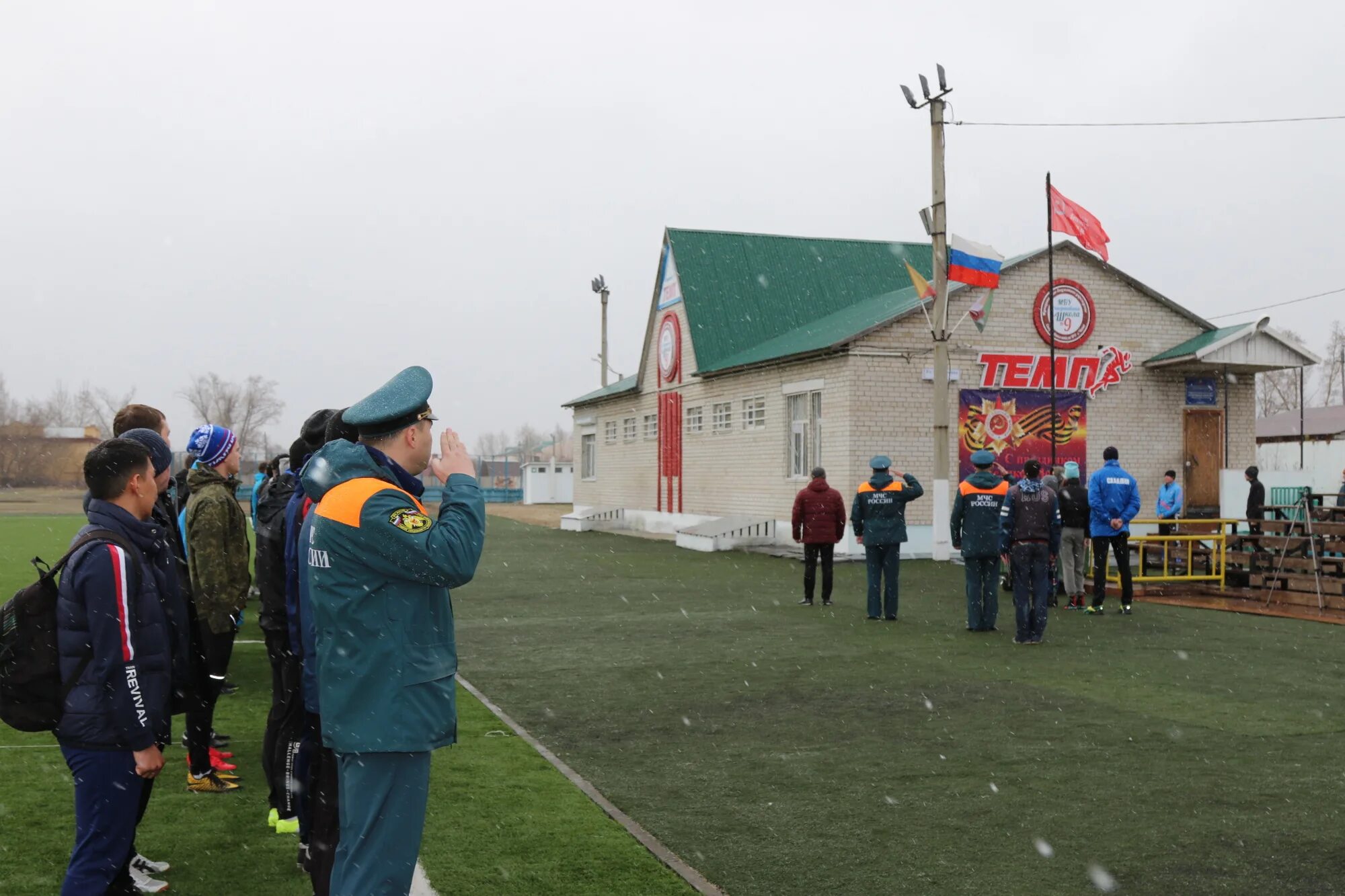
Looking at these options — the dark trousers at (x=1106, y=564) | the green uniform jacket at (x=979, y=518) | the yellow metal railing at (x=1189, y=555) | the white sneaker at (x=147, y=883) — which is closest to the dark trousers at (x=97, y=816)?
the white sneaker at (x=147, y=883)

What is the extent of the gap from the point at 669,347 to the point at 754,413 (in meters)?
6.17

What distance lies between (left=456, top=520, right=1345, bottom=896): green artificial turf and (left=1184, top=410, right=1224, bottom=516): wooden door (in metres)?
12.2

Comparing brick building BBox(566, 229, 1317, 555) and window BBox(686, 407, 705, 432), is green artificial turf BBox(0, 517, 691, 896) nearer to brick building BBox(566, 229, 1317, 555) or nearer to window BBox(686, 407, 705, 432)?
brick building BBox(566, 229, 1317, 555)

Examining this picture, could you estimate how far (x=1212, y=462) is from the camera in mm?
26328

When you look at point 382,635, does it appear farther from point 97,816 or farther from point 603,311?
point 603,311

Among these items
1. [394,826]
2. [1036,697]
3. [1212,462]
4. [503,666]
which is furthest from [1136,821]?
[1212,462]

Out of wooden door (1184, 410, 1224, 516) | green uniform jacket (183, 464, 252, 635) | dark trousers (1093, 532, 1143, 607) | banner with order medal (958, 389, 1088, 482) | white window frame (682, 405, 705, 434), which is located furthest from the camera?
white window frame (682, 405, 705, 434)

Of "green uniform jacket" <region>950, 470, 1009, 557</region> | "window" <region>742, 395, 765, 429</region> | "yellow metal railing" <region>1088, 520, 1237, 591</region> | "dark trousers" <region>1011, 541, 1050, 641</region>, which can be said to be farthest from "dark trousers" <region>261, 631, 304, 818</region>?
"window" <region>742, 395, 765, 429</region>

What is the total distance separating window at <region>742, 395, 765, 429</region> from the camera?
2820 centimetres

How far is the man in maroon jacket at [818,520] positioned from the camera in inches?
611

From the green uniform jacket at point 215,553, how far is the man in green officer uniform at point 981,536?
7977mm

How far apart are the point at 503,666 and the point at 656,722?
290cm

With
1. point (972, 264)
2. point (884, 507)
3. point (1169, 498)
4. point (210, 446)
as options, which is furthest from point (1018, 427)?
point (210, 446)

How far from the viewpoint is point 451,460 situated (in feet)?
11.9
